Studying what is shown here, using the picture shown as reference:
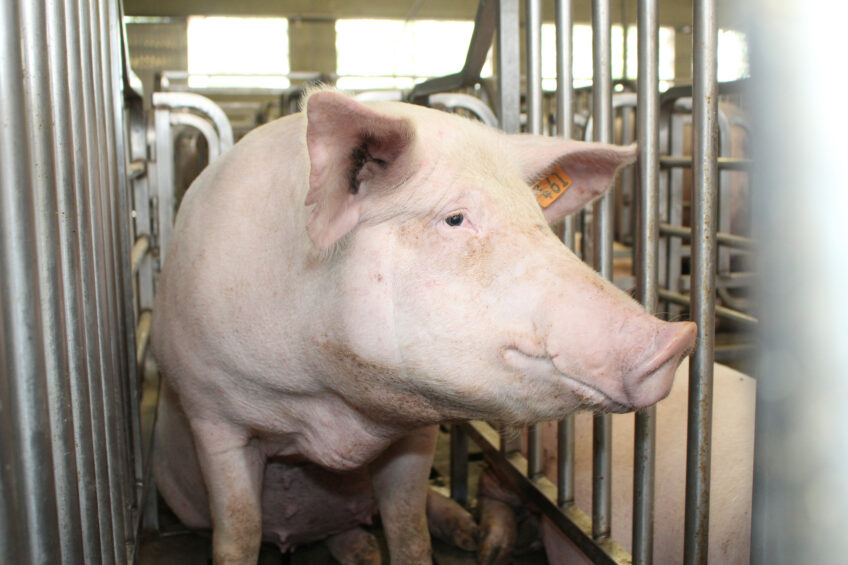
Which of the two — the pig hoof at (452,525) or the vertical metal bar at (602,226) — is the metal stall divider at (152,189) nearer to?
the pig hoof at (452,525)

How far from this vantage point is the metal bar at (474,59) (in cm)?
251

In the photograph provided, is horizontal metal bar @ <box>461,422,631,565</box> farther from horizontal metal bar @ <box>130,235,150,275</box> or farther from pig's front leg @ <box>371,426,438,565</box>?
horizontal metal bar @ <box>130,235,150,275</box>

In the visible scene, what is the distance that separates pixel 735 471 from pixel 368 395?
98 cm

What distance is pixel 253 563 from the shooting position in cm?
190

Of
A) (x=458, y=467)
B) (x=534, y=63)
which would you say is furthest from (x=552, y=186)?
(x=458, y=467)

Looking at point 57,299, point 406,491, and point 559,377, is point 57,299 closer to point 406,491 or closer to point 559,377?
point 559,377

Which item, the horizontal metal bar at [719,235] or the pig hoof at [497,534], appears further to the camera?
the horizontal metal bar at [719,235]

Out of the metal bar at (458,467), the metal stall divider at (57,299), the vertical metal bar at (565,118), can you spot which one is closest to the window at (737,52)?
the metal stall divider at (57,299)

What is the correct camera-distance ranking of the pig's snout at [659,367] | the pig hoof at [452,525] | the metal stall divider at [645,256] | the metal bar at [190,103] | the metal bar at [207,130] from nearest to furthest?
the pig's snout at [659,367], the metal stall divider at [645,256], the pig hoof at [452,525], the metal bar at [190,103], the metal bar at [207,130]

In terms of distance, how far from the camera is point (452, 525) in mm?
2461

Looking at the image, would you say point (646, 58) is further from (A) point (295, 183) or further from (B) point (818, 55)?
(B) point (818, 55)

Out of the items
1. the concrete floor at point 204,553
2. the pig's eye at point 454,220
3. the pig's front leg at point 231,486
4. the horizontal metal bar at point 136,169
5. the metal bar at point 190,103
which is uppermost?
the metal bar at point 190,103

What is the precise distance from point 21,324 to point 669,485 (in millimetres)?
1484

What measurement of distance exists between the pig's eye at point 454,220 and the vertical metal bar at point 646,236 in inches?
17.8
